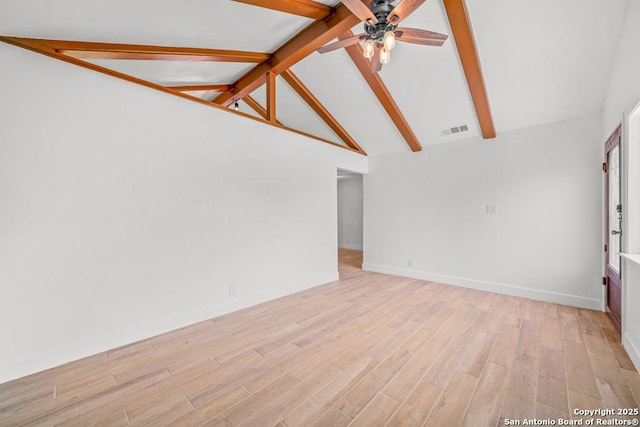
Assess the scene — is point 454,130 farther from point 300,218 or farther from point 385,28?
point 300,218

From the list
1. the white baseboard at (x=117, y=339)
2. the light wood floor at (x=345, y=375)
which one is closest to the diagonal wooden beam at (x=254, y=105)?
the white baseboard at (x=117, y=339)

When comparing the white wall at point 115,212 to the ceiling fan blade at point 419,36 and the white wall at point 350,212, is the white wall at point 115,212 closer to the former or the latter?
the ceiling fan blade at point 419,36

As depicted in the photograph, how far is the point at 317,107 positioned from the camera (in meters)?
4.45

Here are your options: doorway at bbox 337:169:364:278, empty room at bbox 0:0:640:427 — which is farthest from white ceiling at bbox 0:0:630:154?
doorway at bbox 337:169:364:278

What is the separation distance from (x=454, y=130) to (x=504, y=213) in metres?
1.56

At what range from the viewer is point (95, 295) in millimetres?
2254

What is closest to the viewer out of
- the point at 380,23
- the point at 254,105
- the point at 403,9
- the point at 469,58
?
the point at 403,9

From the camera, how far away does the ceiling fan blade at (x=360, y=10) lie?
188cm

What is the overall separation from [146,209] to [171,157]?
0.61 meters

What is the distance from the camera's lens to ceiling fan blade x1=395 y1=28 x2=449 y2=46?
7.22ft

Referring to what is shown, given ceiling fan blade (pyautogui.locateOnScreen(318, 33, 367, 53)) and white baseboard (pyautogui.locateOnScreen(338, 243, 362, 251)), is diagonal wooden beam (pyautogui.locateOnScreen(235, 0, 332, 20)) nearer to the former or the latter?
ceiling fan blade (pyautogui.locateOnScreen(318, 33, 367, 53))

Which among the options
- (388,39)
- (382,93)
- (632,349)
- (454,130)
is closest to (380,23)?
(388,39)

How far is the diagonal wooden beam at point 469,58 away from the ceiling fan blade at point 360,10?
90 centimetres

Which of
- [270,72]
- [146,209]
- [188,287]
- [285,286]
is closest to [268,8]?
[270,72]
